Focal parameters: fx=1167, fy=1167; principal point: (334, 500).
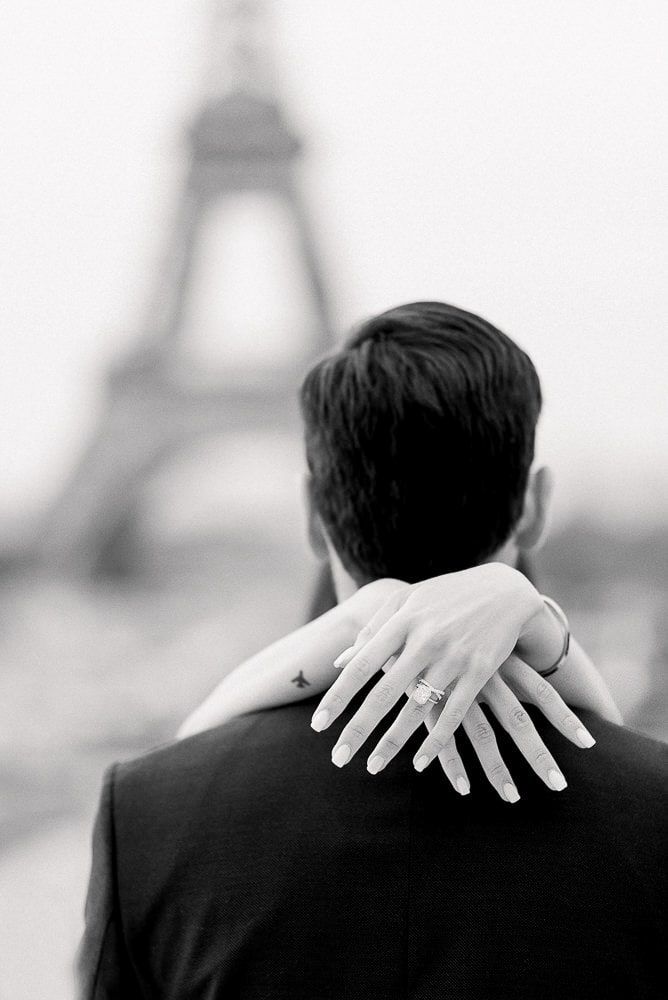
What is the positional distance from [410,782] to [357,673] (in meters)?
0.06

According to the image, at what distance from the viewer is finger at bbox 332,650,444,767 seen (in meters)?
0.52

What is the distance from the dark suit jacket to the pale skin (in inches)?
0.8

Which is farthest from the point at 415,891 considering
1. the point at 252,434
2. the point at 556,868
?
the point at 252,434

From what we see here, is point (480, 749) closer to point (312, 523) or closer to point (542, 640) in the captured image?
point (542, 640)

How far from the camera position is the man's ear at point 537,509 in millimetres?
660

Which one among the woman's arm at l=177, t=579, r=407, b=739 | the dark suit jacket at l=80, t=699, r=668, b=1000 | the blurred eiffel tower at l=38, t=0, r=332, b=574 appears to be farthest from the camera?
the blurred eiffel tower at l=38, t=0, r=332, b=574

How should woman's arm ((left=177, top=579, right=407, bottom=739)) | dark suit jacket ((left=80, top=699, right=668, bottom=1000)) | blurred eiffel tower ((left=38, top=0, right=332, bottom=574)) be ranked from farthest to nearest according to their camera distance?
1. blurred eiffel tower ((left=38, top=0, right=332, bottom=574))
2. woman's arm ((left=177, top=579, right=407, bottom=739))
3. dark suit jacket ((left=80, top=699, right=668, bottom=1000))

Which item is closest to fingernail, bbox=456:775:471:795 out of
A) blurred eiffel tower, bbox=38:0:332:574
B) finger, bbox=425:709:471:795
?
finger, bbox=425:709:471:795

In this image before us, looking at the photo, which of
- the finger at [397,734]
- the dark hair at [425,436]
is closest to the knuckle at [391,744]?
the finger at [397,734]

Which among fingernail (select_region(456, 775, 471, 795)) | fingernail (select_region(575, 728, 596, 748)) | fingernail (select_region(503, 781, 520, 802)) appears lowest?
fingernail (select_region(503, 781, 520, 802))

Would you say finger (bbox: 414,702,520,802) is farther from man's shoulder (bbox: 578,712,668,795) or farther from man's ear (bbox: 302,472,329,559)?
man's ear (bbox: 302,472,329,559)

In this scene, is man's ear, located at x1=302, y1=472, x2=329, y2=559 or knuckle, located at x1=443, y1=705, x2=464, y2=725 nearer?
knuckle, located at x1=443, y1=705, x2=464, y2=725

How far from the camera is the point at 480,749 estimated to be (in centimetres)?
53

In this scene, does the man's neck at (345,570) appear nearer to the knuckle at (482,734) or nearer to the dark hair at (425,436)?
the dark hair at (425,436)
